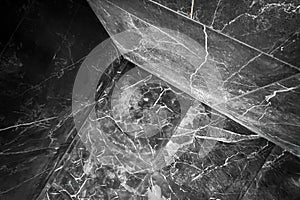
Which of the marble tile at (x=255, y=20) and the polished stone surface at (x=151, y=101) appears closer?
the marble tile at (x=255, y=20)

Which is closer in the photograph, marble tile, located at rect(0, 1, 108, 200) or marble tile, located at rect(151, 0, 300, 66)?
marble tile, located at rect(151, 0, 300, 66)

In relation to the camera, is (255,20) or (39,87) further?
(39,87)

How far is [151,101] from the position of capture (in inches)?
65.8

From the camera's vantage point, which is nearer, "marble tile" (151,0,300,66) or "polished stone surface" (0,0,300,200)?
"marble tile" (151,0,300,66)

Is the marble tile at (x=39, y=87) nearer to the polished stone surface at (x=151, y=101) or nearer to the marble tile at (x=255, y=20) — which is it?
the polished stone surface at (x=151, y=101)

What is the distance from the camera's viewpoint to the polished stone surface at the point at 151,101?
0.92 meters

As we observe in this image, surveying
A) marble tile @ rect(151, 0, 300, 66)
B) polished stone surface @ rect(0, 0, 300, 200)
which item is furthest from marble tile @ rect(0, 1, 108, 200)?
marble tile @ rect(151, 0, 300, 66)

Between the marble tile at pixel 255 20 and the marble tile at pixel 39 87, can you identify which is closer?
the marble tile at pixel 255 20

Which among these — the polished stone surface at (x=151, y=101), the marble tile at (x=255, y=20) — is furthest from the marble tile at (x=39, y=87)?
the marble tile at (x=255, y=20)

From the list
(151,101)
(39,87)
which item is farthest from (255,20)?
(151,101)

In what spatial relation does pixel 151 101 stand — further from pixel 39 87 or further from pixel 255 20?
pixel 255 20

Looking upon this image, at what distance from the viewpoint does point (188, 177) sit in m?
1.48

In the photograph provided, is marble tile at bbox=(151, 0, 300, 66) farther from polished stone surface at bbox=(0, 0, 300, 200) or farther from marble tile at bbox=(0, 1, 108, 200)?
marble tile at bbox=(0, 1, 108, 200)

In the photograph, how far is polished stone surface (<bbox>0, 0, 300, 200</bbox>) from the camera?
923 millimetres
